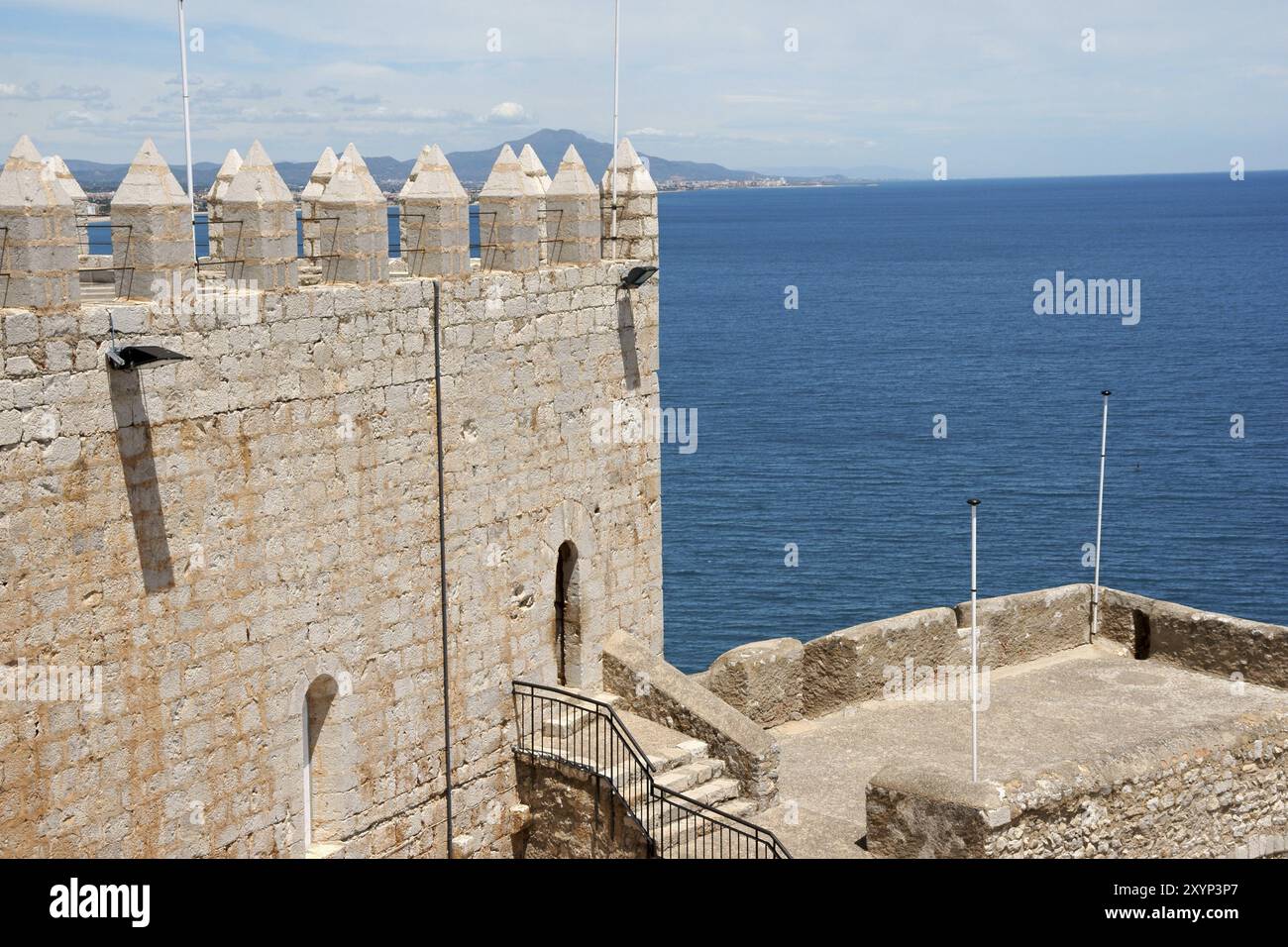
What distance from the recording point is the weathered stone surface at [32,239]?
11938mm

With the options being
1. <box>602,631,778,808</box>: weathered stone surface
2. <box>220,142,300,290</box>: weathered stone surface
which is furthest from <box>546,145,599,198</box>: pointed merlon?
<box>602,631,778,808</box>: weathered stone surface

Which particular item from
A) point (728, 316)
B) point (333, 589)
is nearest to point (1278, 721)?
point (333, 589)

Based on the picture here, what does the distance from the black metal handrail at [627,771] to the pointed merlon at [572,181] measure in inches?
208

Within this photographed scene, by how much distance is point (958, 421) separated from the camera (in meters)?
67.6

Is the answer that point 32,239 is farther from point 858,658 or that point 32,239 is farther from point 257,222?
point 858,658

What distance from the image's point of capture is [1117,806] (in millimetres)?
Result: 17578

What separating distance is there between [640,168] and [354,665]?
7028 millimetres

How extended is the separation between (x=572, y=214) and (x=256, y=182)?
4874mm

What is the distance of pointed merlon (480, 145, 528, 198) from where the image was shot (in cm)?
1697

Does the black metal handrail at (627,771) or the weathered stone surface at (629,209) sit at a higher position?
the weathered stone surface at (629,209)

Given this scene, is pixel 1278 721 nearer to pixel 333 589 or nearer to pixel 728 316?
pixel 333 589

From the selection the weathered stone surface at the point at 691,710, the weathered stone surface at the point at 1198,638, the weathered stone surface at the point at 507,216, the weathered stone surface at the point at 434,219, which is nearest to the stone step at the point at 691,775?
the weathered stone surface at the point at 691,710

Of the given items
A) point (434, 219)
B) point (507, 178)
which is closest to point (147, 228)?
point (434, 219)

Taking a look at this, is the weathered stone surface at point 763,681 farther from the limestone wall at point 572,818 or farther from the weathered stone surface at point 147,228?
the weathered stone surface at point 147,228
